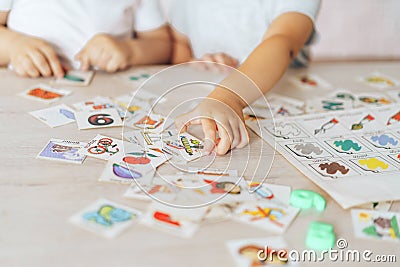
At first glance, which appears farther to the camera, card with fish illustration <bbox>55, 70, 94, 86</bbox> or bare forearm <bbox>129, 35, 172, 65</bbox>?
bare forearm <bbox>129, 35, 172, 65</bbox>

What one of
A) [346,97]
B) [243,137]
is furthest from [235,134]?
[346,97]

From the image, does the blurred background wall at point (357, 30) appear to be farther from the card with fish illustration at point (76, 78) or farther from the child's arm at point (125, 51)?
the card with fish illustration at point (76, 78)

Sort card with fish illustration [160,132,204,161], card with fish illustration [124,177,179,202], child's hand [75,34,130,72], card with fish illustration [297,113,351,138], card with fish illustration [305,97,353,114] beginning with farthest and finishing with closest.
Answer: child's hand [75,34,130,72] → card with fish illustration [305,97,353,114] → card with fish illustration [297,113,351,138] → card with fish illustration [160,132,204,161] → card with fish illustration [124,177,179,202]

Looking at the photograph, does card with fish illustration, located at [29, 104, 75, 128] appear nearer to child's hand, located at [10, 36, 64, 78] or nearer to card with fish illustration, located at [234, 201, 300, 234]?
child's hand, located at [10, 36, 64, 78]

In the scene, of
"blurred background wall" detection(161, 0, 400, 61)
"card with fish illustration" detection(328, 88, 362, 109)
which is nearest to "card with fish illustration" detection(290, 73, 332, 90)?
"card with fish illustration" detection(328, 88, 362, 109)

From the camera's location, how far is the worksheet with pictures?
0.70m

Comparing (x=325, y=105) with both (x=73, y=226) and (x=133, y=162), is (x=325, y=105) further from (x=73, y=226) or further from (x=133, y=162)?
(x=73, y=226)

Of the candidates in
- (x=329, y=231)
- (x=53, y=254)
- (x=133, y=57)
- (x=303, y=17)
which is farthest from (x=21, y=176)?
(x=303, y=17)

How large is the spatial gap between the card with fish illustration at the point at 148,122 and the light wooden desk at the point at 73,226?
37mm

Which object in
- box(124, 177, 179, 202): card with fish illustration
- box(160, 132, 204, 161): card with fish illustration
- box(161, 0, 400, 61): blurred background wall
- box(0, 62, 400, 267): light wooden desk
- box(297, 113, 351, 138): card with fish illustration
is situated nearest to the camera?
box(0, 62, 400, 267): light wooden desk

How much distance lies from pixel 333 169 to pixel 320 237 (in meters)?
0.18

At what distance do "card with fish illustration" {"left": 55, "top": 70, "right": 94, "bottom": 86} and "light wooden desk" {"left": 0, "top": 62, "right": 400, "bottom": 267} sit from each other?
192 mm

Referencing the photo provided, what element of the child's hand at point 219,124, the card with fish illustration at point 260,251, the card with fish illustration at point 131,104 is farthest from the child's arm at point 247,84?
the card with fish illustration at point 260,251

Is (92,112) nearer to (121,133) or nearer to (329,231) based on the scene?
(121,133)
